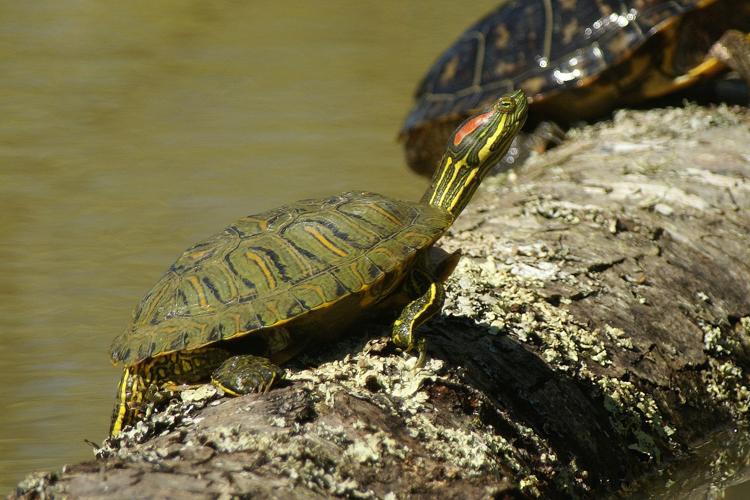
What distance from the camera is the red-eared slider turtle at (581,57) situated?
634 centimetres

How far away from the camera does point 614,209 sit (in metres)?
4.12

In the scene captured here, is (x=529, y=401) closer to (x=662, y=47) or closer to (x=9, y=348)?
(x=9, y=348)

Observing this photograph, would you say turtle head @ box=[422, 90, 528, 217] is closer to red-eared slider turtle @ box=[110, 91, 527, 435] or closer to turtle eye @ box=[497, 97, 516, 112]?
turtle eye @ box=[497, 97, 516, 112]

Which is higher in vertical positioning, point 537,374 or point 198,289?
point 198,289

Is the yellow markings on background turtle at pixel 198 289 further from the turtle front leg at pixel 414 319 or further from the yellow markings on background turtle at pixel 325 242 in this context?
the turtle front leg at pixel 414 319

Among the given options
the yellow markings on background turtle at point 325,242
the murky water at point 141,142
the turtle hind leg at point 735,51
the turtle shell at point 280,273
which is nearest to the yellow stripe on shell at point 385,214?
the turtle shell at point 280,273

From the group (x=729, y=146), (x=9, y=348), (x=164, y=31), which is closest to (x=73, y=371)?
(x=9, y=348)

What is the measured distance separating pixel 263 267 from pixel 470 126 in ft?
3.09

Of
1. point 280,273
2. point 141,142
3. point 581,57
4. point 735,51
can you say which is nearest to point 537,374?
point 280,273

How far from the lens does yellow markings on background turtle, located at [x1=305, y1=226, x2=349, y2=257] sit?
115 inches

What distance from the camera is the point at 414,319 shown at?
9.20 feet

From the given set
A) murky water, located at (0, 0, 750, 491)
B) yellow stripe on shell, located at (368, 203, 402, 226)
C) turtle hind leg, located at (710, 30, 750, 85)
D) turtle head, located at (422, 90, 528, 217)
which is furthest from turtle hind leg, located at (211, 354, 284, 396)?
turtle hind leg, located at (710, 30, 750, 85)

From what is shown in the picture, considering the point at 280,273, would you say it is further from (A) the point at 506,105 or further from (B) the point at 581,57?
(B) the point at 581,57

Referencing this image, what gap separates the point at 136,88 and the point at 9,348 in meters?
4.61
